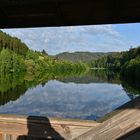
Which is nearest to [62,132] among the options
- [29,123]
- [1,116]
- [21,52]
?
[29,123]

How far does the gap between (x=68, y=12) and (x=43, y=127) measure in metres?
1.10

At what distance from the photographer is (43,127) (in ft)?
11.3

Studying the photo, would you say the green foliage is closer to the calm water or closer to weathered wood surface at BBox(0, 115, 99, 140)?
the calm water

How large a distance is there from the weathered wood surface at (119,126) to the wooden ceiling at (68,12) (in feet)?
2.10

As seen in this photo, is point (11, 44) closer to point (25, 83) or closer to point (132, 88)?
point (25, 83)

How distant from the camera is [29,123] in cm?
350

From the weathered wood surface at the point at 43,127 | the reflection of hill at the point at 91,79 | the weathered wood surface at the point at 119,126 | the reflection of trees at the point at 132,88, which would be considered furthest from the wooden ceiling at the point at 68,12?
the reflection of hill at the point at 91,79

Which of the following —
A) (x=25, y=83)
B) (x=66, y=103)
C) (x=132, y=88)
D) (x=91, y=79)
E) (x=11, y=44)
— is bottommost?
(x=66, y=103)

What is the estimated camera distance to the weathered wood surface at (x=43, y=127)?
338cm

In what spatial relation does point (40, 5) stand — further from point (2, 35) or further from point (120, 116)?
point (2, 35)

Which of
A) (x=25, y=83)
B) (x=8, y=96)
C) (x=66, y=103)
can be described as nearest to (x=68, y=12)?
(x=66, y=103)

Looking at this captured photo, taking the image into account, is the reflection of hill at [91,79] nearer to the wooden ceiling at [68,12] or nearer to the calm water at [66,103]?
the calm water at [66,103]

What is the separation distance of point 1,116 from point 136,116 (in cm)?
151

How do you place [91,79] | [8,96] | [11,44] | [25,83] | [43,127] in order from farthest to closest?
[11,44]
[91,79]
[25,83]
[8,96]
[43,127]
